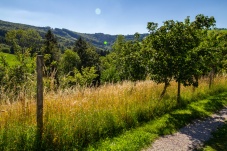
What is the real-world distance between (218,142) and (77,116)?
5006mm

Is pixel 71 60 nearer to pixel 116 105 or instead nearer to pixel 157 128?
pixel 116 105

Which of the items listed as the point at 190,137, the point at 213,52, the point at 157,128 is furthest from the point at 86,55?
the point at 190,137

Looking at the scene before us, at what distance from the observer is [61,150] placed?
6.59 metres

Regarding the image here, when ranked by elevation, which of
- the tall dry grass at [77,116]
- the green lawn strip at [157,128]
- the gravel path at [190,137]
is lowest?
the gravel path at [190,137]

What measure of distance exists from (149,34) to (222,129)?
5741 millimetres

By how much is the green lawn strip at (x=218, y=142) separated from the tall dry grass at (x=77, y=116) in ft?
8.37

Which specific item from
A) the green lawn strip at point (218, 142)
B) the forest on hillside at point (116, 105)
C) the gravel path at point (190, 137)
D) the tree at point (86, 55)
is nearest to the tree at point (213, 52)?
the forest on hillside at point (116, 105)

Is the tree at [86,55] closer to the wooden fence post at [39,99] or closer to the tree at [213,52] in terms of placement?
the tree at [213,52]

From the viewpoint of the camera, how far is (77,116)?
7.52 meters

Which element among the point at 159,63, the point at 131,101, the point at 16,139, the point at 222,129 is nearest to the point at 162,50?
the point at 159,63

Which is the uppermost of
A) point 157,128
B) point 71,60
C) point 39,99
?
point 71,60

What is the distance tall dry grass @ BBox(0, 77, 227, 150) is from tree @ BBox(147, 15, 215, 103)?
1.48 meters

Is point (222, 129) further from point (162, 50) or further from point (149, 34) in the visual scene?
point (149, 34)

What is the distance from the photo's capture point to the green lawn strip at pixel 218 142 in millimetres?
7727
